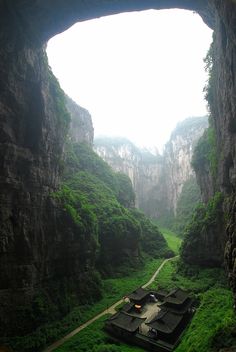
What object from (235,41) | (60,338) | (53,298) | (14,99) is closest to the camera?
(235,41)

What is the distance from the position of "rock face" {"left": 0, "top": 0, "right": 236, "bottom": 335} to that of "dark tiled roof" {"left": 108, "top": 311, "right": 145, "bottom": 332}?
6.88 meters

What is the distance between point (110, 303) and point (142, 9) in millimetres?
27345

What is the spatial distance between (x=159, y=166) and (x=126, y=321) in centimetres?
10936

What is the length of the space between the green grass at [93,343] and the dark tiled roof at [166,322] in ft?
7.28

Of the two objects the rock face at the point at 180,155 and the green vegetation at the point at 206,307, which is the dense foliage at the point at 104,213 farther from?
the rock face at the point at 180,155

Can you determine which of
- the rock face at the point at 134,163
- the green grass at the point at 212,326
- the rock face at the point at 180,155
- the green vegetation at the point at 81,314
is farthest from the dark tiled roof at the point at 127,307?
the rock face at the point at 134,163

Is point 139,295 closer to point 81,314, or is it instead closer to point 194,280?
point 81,314

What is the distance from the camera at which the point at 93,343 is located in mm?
20500

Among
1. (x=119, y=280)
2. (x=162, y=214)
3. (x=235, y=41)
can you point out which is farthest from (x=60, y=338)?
(x=162, y=214)

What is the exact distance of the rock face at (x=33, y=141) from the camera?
20.7m

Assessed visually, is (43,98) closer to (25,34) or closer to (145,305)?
(25,34)

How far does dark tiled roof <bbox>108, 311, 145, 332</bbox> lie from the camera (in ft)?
70.5

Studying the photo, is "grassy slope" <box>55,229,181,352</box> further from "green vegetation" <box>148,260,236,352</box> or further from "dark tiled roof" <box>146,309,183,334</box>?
"green vegetation" <box>148,260,236,352</box>

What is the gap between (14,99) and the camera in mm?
22859
